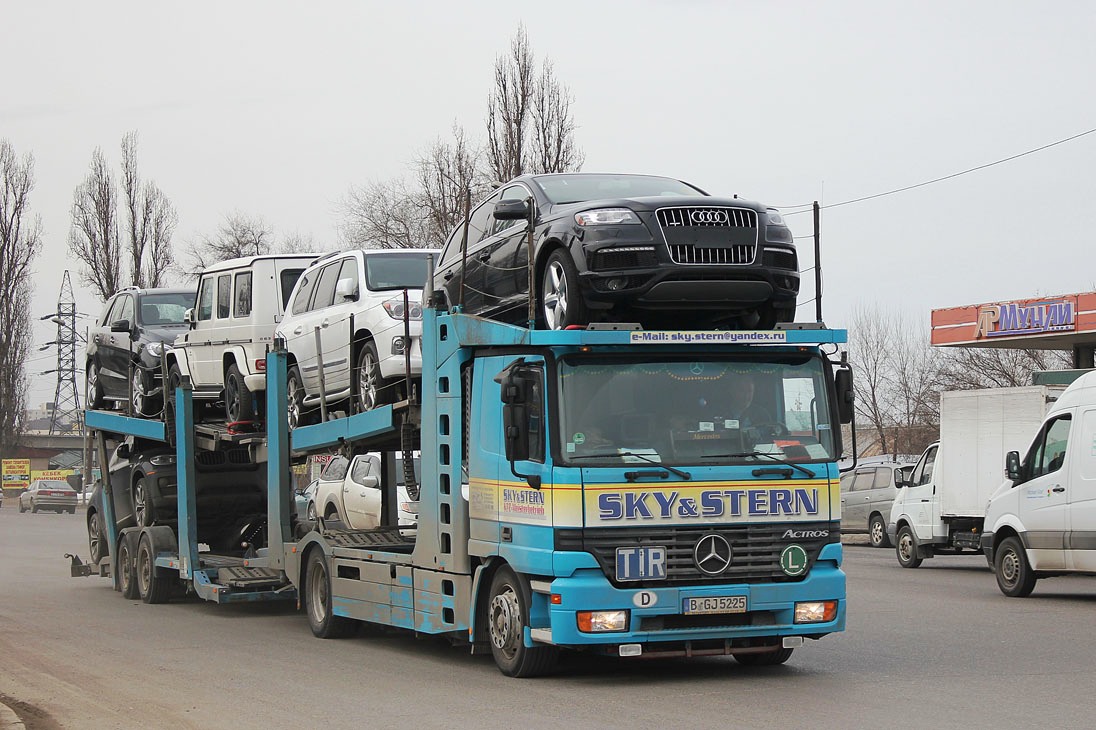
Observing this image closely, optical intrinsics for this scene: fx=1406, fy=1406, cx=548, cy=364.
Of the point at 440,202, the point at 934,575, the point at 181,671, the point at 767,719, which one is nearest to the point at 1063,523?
the point at 934,575

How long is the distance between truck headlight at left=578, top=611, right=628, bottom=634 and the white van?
304 inches

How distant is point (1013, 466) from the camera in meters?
15.9

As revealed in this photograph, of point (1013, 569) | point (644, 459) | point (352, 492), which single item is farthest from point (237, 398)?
point (1013, 569)

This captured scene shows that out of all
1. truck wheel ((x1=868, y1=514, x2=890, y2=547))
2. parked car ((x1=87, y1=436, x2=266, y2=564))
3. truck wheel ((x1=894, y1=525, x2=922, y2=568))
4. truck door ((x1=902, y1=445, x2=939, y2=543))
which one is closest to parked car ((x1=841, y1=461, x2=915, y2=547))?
truck wheel ((x1=868, y1=514, x2=890, y2=547))

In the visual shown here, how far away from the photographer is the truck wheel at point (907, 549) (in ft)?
70.8

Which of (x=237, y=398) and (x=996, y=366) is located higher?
(x=996, y=366)

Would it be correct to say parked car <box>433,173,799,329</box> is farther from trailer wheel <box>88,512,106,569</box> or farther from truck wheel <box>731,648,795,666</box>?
trailer wheel <box>88,512,106,569</box>

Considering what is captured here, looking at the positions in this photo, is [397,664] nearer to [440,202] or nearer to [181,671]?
[181,671]

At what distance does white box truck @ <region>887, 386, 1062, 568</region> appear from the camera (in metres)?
19.4

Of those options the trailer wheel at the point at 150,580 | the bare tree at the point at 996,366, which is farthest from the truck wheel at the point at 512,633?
the bare tree at the point at 996,366

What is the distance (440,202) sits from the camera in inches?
1745

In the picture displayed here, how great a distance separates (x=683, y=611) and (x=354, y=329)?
514cm

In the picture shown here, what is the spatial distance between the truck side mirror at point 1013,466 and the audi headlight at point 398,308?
726cm

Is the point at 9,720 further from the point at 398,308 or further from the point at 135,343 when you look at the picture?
the point at 135,343
